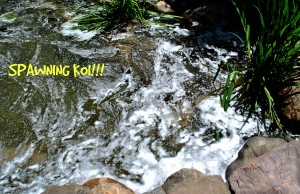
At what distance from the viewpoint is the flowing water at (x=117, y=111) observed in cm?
266

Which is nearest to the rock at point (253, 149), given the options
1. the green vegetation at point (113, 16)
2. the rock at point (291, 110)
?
the rock at point (291, 110)

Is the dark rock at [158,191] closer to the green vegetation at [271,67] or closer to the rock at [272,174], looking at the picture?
the rock at [272,174]

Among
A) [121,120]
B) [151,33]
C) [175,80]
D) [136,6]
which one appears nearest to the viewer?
[121,120]

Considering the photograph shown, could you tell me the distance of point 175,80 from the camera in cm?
352

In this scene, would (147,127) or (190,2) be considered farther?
(190,2)

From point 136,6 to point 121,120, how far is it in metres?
2.24

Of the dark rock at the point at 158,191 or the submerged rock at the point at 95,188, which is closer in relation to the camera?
the submerged rock at the point at 95,188

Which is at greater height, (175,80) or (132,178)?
(175,80)

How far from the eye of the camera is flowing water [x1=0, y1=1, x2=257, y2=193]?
8.73 feet

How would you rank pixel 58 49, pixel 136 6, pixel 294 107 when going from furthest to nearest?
1. pixel 136 6
2. pixel 58 49
3. pixel 294 107

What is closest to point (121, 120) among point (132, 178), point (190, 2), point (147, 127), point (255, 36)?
point (147, 127)

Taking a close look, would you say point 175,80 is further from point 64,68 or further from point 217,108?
point 64,68

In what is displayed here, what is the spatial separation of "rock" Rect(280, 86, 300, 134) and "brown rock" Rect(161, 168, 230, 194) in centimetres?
96

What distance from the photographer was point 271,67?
9.60ft
